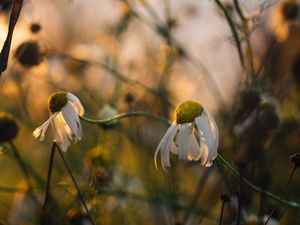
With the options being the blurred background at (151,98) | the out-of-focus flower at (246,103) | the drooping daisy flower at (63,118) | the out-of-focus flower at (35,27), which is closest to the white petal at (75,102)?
the drooping daisy flower at (63,118)

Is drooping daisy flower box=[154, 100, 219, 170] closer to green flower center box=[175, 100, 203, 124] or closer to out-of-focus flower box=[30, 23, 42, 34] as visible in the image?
A: green flower center box=[175, 100, 203, 124]

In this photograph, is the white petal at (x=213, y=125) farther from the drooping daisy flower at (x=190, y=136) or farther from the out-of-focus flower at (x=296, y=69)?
the out-of-focus flower at (x=296, y=69)

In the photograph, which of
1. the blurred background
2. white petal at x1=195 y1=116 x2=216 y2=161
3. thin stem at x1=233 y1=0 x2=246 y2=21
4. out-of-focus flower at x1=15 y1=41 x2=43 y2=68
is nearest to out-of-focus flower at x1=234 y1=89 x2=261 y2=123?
the blurred background

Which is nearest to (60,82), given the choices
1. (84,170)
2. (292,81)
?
(84,170)

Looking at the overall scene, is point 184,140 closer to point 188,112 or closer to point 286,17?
point 188,112

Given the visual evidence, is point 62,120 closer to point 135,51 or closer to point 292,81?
point 292,81
